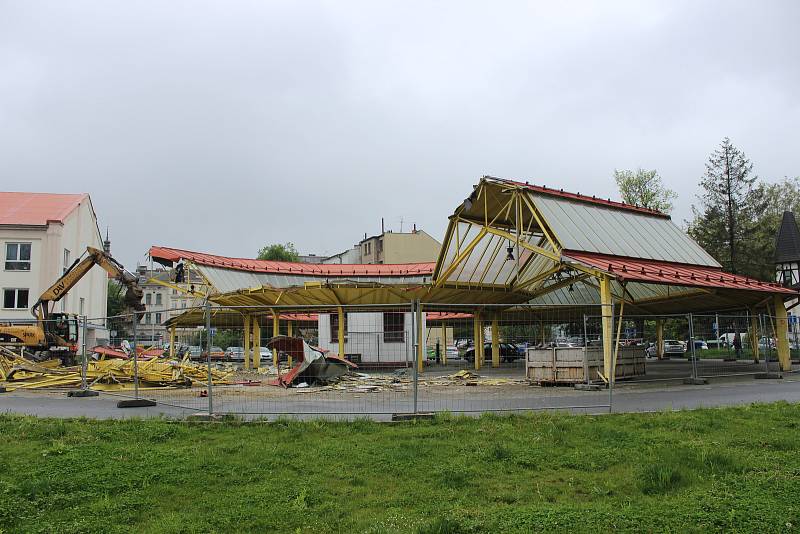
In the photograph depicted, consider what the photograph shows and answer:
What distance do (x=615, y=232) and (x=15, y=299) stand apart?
39.2m

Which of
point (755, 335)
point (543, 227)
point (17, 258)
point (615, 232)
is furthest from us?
point (17, 258)

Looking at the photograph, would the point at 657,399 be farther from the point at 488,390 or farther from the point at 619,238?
the point at 619,238

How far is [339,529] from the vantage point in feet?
18.3

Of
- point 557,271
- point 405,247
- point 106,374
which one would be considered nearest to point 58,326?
point 106,374

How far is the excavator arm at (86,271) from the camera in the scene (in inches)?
950

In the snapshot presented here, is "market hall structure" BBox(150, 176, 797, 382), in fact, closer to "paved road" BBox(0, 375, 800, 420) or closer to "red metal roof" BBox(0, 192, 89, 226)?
"paved road" BBox(0, 375, 800, 420)

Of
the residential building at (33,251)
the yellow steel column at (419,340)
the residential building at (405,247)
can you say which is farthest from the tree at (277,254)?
the yellow steel column at (419,340)

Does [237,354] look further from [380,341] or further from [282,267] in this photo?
[380,341]

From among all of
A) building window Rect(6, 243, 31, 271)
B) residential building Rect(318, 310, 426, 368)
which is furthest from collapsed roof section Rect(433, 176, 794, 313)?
building window Rect(6, 243, 31, 271)

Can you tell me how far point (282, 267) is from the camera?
156 feet

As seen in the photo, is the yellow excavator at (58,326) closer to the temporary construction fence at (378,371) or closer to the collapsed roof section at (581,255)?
the temporary construction fence at (378,371)

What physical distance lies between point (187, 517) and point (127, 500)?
0.92m

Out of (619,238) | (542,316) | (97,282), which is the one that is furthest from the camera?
(97,282)

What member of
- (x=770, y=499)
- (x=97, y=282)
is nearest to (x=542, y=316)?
(x=770, y=499)
